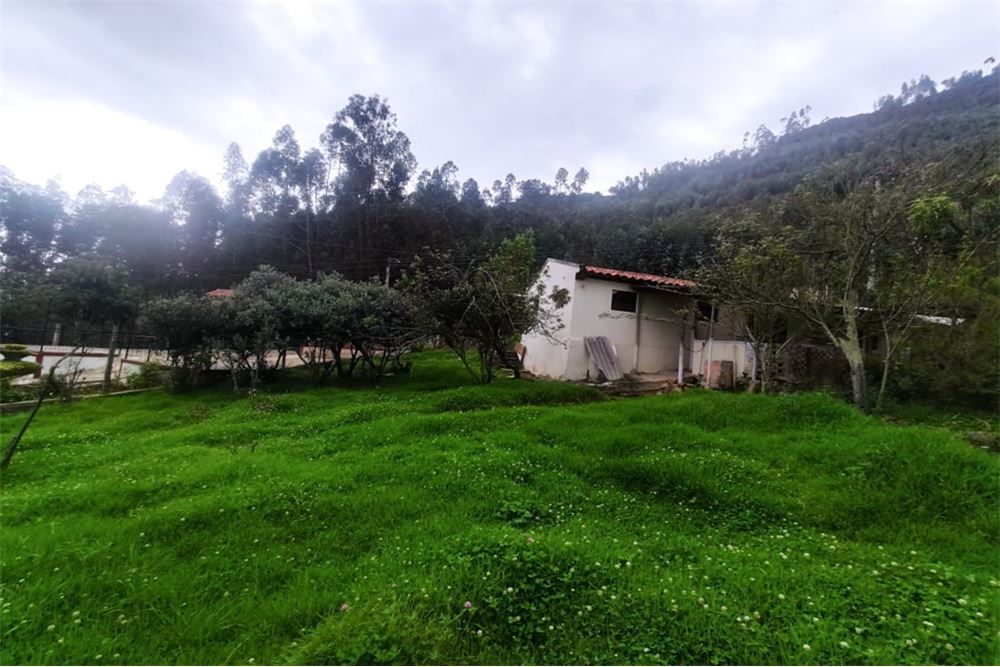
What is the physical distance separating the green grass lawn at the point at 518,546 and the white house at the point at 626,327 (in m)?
6.25

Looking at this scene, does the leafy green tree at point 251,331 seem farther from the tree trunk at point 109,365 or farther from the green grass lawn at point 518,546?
the green grass lawn at point 518,546

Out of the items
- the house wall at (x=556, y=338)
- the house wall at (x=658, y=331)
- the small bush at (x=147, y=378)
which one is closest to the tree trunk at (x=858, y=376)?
the house wall at (x=556, y=338)

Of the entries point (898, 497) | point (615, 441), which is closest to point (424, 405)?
point (615, 441)

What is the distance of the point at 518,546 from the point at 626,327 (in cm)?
1095

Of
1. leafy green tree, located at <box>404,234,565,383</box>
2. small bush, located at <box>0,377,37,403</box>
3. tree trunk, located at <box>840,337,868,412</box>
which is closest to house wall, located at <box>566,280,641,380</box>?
leafy green tree, located at <box>404,234,565,383</box>

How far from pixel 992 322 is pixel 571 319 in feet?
27.2

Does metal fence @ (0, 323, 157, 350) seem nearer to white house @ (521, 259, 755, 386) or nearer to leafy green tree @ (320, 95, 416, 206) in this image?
white house @ (521, 259, 755, 386)

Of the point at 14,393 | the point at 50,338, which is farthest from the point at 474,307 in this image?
the point at 50,338

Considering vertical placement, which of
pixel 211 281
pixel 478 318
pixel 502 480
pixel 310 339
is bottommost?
pixel 502 480

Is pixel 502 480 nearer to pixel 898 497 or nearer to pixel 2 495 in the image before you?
pixel 898 497

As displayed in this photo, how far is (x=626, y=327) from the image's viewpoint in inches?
520

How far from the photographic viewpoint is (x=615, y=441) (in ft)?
17.8

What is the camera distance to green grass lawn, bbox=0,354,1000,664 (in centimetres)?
233

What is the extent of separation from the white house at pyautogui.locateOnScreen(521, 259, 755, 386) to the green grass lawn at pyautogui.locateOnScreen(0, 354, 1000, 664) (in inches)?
246
